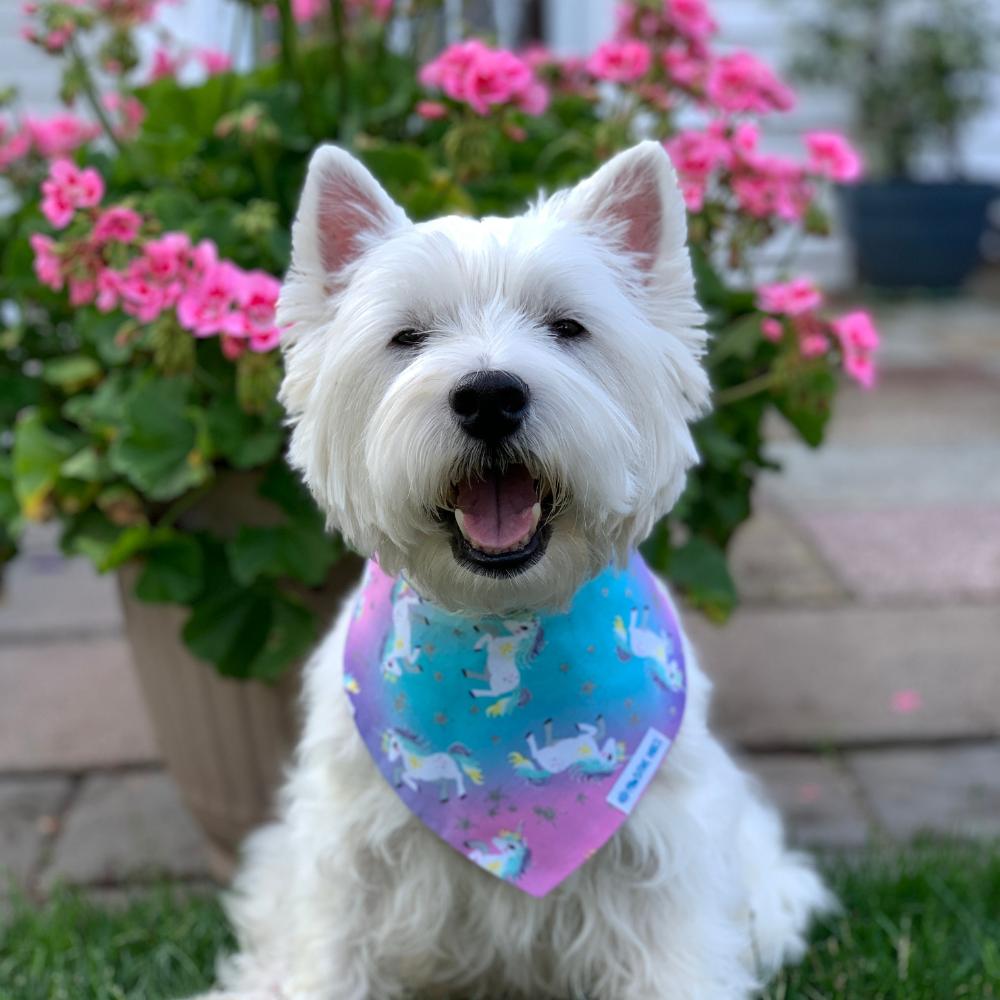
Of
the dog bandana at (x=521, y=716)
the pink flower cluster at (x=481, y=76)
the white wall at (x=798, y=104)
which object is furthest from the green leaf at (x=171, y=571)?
the white wall at (x=798, y=104)

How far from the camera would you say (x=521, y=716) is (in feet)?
7.02

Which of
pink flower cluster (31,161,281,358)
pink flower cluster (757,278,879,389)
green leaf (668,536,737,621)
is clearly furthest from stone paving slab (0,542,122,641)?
pink flower cluster (757,278,879,389)

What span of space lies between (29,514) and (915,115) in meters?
8.45

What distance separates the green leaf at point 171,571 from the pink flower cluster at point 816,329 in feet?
4.46

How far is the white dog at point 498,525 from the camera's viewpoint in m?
1.79

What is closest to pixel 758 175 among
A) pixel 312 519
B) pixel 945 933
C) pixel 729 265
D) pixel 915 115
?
pixel 729 265

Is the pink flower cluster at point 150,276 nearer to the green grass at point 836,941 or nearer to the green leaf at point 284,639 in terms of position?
the green leaf at point 284,639

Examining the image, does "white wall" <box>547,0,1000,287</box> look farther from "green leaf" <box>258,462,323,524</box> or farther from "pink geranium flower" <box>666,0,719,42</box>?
"green leaf" <box>258,462,323,524</box>

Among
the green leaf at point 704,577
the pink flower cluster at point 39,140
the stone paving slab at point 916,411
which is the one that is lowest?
the stone paving slab at point 916,411

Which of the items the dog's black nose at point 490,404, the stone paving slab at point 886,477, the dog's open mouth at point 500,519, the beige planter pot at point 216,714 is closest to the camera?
the dog's black nose at point 490,404

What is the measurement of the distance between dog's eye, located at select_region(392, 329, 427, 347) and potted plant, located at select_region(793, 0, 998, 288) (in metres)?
8.29

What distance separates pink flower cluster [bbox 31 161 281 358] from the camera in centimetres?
257

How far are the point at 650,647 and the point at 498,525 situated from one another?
0.47 meters

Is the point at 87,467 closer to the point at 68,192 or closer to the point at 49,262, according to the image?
the point at 49,262
